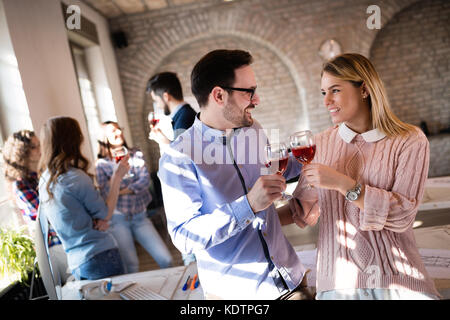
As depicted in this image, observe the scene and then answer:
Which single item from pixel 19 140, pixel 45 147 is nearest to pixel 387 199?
pixel 45 147

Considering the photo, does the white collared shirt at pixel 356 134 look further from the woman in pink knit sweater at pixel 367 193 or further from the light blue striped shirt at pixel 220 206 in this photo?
the light blue striped shirt at pixel 220 206

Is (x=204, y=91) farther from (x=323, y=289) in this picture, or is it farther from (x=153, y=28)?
(x=153, y=28)

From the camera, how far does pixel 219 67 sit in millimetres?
835

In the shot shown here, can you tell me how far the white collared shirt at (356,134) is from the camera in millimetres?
834

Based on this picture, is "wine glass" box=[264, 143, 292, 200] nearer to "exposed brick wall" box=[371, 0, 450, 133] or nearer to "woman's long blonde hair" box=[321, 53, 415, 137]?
"woman's long blonde hair" box=[321, 53, 415, 137]

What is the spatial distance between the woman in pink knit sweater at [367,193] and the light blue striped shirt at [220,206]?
123 millimetres

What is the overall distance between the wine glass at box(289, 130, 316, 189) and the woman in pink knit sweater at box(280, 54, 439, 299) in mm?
62

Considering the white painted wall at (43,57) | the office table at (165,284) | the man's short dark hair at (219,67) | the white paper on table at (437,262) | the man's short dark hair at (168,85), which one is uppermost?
the white painted wall at (43,57)

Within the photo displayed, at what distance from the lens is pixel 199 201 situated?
32.8 inches

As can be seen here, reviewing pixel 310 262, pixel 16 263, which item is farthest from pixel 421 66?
pixel 16 263

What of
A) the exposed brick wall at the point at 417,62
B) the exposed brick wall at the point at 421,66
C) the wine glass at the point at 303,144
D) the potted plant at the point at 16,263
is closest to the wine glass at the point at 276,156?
the wine glass at the point at 303,144

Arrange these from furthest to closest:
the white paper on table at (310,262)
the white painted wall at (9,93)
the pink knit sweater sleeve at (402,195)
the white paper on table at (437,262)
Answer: the white painted wall at (9,93) → the white paper on table at (310,262) → the white paper on table at (437,262) → the pink knit sweater sleeve at (402,195)

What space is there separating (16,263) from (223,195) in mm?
1410
